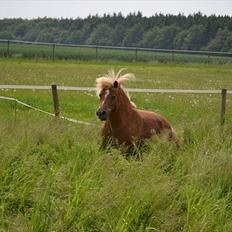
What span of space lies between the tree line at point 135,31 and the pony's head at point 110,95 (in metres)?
86.2


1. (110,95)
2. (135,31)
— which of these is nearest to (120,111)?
(110,95)

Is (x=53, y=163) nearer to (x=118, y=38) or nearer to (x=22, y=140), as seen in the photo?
(x=22, y=140)

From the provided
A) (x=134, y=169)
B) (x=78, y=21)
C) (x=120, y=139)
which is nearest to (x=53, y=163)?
(x=134, y=169)

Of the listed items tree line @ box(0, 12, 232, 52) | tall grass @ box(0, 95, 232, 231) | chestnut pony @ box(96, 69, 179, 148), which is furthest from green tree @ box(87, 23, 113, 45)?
tall grass @ box(0, 95, 232, 231)

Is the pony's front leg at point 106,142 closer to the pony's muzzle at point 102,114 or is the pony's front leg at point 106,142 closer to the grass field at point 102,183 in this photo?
the grass field at point 102,183

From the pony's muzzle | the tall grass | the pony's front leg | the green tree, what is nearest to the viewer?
the tall grass

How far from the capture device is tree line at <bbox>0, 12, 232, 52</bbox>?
4008 inches

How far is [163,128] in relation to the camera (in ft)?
27.7

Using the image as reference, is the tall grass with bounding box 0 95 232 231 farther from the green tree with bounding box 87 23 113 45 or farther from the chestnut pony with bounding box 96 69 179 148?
the green tree with bounding box 87 23 113 45

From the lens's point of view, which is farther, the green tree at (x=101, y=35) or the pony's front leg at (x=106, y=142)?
the green tree at (x=101, y=35)

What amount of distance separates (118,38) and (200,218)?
110 meters

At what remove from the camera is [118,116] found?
7.79 meters

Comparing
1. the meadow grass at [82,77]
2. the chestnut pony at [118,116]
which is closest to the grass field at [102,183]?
the chestnut pony at [118,116]

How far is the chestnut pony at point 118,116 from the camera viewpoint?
759cm
